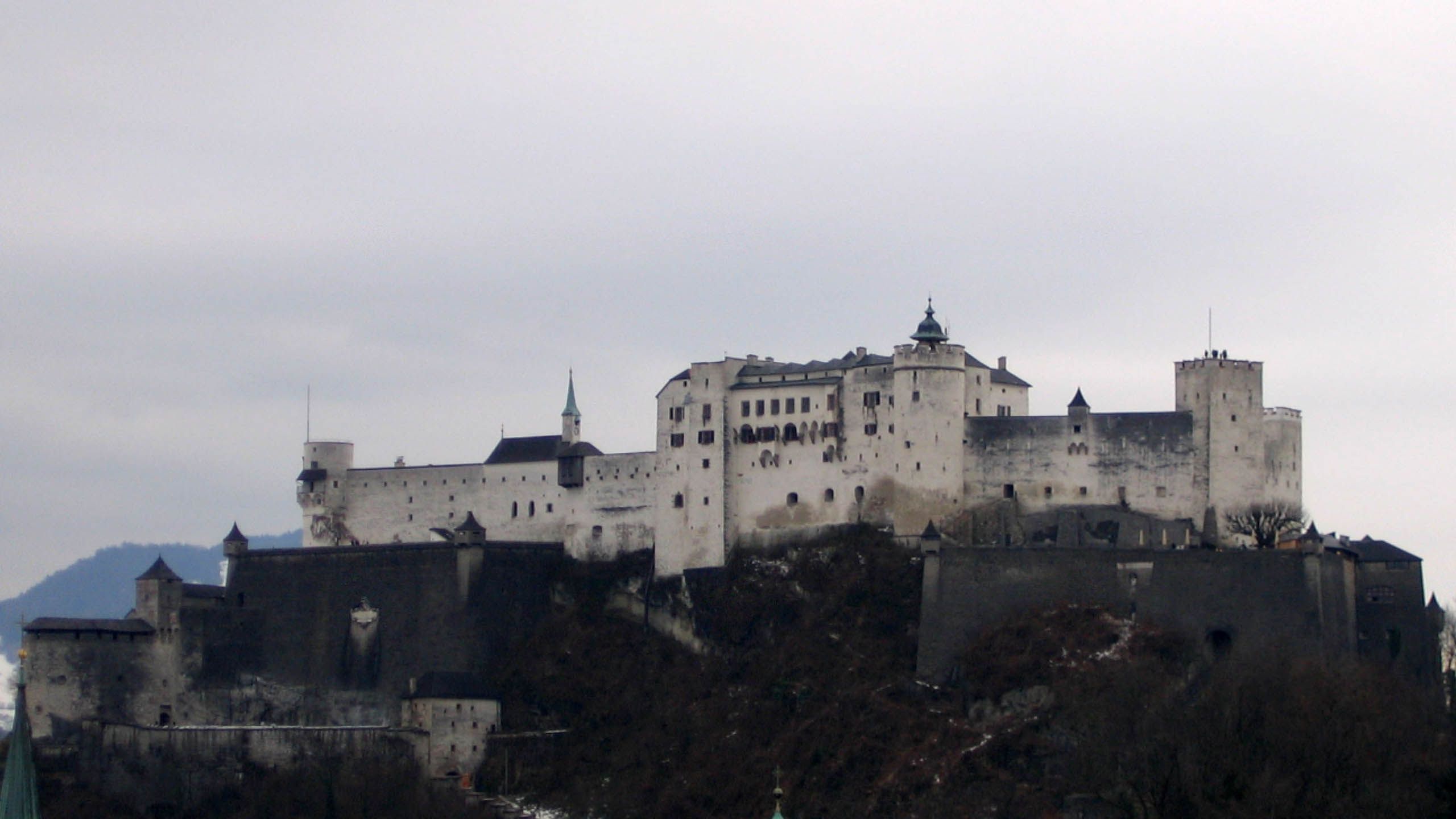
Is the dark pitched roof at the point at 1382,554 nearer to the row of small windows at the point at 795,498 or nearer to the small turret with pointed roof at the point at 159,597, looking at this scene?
the row of small windows at the point at 795,498

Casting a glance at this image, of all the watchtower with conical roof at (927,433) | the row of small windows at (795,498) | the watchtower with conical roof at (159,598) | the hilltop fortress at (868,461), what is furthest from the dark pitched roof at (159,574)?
the watchtower with conical roof at (927,433)

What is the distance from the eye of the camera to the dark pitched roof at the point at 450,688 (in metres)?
101

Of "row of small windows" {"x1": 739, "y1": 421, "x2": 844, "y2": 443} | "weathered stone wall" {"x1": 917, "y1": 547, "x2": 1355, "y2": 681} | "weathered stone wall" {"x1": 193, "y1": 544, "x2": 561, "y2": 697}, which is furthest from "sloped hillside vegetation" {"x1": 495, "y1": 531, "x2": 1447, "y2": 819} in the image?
"row of small windows" {"x1": 739, "y1": 421, "x2": 844, "y2": 443}

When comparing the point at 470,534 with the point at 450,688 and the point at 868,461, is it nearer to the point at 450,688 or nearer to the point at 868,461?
the point at 450,688

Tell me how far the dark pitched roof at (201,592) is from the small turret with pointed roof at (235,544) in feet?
6.64

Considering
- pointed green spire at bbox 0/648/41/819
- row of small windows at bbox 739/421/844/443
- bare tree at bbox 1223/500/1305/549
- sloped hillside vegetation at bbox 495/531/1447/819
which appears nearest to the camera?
sloped hillside vegetation at bbox 495/531/1447/819

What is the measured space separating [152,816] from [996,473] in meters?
30.2

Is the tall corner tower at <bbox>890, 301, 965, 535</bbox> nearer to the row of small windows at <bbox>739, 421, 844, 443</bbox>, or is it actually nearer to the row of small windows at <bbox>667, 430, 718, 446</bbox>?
the row of small windows at <bbox>739, 421, 844, 443</bbox>

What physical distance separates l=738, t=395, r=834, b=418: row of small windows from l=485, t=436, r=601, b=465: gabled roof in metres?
6.87

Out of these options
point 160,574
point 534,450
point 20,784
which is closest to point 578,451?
point 534,450

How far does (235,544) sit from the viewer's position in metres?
110

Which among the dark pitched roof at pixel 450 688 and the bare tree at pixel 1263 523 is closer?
the bare tree at pixel 1263 523

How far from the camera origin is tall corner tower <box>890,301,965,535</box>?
9925 cm

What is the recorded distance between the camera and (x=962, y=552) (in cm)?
9531
